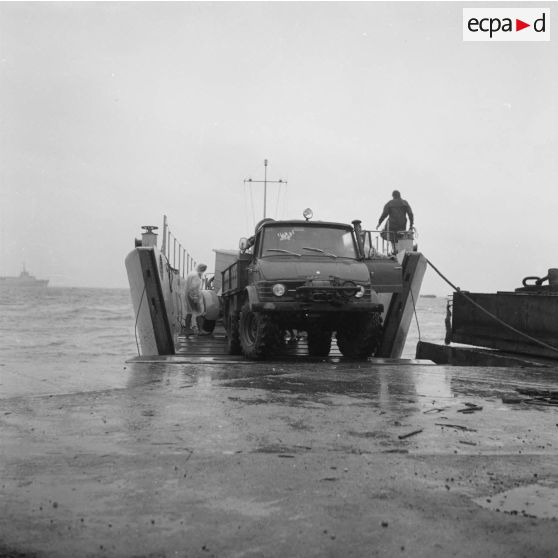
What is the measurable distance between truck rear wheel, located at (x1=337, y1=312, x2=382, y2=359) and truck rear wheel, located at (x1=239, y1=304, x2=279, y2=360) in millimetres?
1282

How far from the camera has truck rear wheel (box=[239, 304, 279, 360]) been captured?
349 inches

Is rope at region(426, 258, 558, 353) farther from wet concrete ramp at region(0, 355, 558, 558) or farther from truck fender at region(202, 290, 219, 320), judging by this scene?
truck fender at region(202, 290, 219, 320)

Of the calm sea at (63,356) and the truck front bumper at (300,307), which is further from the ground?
the truck front bumper at (300,307)

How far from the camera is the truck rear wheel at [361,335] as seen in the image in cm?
924

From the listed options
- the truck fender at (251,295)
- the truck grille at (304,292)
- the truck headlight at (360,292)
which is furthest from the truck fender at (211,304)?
the truck headlight at (360,292)

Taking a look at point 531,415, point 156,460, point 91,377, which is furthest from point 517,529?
point 91,377

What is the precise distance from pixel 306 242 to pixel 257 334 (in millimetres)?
1610

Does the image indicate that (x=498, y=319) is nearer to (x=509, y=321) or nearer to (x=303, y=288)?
(x=509, y=321)

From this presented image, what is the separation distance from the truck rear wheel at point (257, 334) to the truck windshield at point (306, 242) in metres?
0.99

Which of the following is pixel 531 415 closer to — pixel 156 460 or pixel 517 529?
pixel 517 529

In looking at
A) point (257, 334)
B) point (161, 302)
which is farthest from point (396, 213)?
point (257, 334)

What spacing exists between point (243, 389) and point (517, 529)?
3904 mm

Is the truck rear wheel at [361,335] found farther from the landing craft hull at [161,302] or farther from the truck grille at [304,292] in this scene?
the landing craft hull at [161,302]

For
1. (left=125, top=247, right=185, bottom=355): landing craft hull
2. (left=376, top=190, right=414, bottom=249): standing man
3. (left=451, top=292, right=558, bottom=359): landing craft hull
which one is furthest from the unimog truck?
(left=376, top=190, right=414, bottom=249): standing man
